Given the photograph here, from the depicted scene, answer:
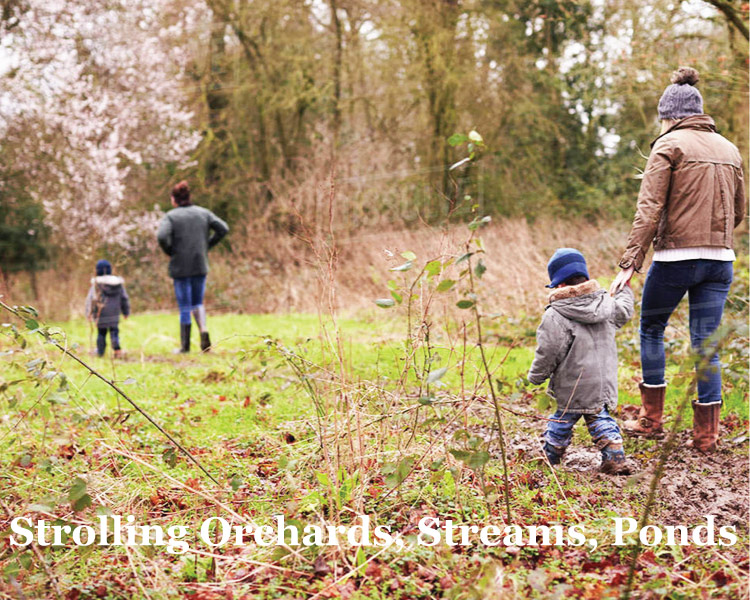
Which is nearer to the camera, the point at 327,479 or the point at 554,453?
the point at 327,479

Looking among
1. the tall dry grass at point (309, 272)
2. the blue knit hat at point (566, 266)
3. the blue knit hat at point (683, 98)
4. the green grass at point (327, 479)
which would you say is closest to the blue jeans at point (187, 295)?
the tall dry grass at point (309, 272)

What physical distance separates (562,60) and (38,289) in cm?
1393

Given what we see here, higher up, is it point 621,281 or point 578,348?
point 621,281

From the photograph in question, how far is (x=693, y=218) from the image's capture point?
401 centimetres

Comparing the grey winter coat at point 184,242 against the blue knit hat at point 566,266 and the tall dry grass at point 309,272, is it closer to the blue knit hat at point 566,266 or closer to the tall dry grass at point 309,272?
the tall dry grass at point 309,272

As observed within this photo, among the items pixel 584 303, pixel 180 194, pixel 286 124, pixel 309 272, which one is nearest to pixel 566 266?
pixel 584 303

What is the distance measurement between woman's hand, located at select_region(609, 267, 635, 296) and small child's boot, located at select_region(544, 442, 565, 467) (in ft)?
3.03

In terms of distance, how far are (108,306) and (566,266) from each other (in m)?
6.55

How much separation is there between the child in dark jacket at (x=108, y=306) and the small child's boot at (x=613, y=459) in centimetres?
650

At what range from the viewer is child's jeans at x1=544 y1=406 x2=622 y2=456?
3699 millimetres

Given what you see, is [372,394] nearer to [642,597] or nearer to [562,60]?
[642,597]

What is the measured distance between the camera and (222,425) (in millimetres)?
4828

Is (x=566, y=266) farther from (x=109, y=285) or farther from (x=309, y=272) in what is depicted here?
(x=309, y=272)

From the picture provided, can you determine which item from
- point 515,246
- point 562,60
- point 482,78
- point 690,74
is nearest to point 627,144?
point 562,60
